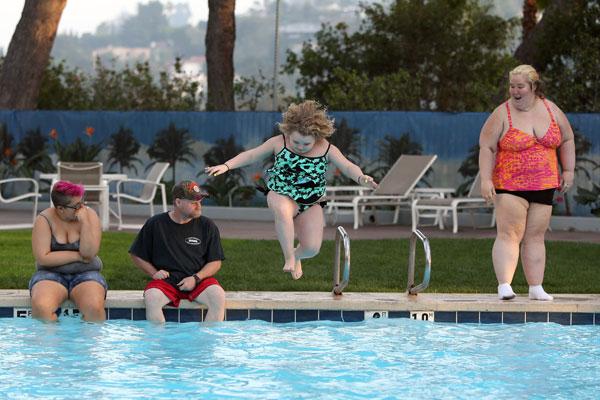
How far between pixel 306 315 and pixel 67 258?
5.65ft

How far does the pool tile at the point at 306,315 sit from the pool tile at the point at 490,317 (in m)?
1.18

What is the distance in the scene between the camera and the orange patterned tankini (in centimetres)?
982

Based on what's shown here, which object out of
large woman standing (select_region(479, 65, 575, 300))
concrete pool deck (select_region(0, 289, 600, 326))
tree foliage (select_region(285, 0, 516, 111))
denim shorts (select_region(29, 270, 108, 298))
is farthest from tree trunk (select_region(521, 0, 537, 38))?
denim shorts (select_region(29, 270, 108, 298))

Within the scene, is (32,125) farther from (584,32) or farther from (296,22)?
(296,22)

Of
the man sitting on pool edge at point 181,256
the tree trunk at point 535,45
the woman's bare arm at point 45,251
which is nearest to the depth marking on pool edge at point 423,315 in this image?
the man sitting on pool edge at point 181,256

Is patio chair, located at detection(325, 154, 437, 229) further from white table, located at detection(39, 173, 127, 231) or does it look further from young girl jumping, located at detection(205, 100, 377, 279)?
young girl jumping, located at detection(205, 100, 377, 279)

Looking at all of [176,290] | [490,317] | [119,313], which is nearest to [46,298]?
[119,313]

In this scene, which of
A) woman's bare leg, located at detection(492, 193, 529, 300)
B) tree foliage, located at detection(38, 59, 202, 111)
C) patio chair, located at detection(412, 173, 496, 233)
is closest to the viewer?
woman's bare leg, located at detection(492, 193, 529, 300)

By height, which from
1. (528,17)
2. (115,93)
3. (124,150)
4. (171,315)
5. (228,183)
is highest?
(528,17)

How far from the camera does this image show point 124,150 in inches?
938

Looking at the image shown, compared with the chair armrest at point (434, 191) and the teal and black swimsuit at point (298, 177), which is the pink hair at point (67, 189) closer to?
the teal and black swimsuit at point (298, 177)

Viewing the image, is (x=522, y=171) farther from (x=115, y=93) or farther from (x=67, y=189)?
(x=115, y=93)

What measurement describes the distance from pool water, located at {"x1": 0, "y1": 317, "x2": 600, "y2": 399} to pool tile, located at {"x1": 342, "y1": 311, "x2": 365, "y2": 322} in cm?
8

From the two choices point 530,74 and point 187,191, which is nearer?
point 187,191
